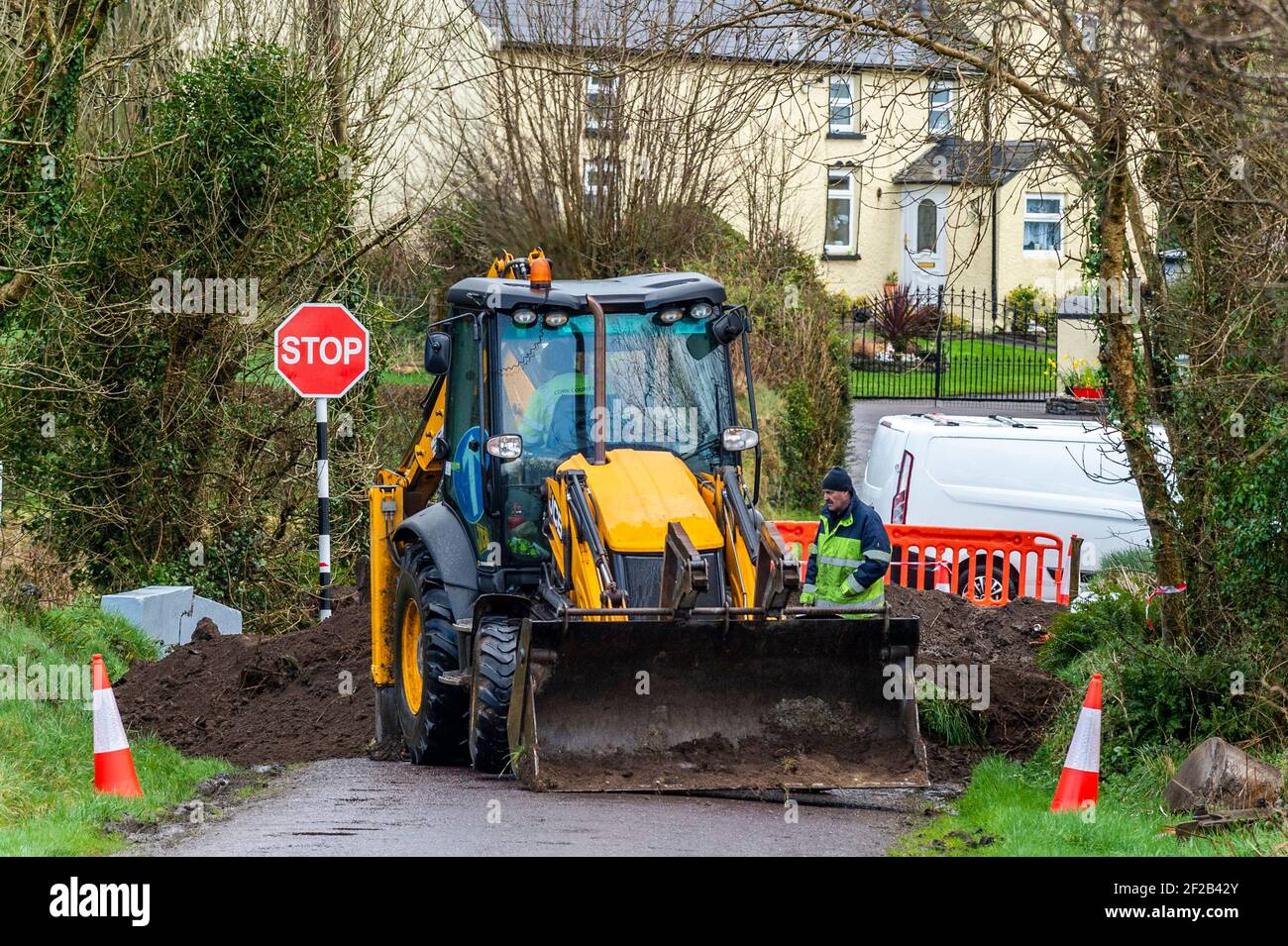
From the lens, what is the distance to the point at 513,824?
23.9 feet

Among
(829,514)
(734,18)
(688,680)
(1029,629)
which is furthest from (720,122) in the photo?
(1029,629)

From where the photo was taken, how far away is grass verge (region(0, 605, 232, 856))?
7062mm

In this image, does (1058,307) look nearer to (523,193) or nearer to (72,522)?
(523,193)

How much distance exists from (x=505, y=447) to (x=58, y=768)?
9.98ft

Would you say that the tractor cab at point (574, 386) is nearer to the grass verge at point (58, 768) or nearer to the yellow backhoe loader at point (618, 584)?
the yellow backhoe loader at point (618, 584)

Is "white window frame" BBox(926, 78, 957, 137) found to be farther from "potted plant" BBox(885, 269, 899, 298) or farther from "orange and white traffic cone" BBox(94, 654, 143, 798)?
"potted plant" BBox(885, 269, 899, 298)

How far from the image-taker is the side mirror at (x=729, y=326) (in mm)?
9156

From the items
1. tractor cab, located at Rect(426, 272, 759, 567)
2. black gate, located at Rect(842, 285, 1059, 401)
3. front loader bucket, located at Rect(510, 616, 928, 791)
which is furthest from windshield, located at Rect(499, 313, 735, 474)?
black gate, located at Rect(842, 285, 1059, 401)

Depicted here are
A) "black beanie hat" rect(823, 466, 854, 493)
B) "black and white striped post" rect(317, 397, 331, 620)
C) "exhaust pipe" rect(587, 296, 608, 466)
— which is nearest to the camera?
"exhaust pipe" rect(587, 296, 608, 466)

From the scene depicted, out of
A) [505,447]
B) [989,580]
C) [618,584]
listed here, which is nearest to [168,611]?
[505,447]

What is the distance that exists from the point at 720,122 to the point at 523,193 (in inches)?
453

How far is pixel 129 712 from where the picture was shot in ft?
35.9

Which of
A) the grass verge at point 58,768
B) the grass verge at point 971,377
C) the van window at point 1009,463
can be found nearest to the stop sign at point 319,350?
the grass verge at point 58,768

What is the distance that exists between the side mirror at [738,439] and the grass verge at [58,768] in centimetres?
365
